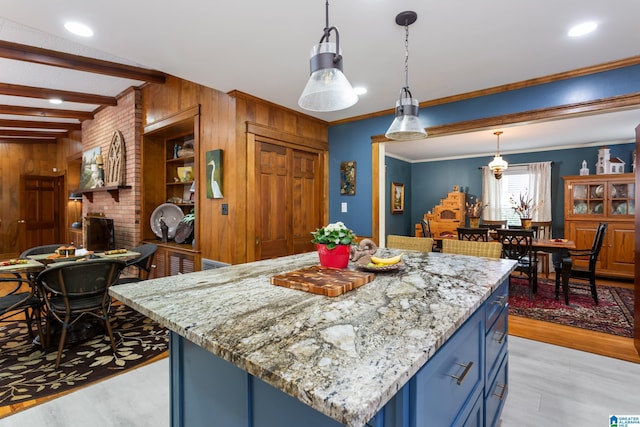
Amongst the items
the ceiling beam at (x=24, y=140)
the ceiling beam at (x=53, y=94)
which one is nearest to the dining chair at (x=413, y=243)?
the ceiling beam at (x=53, y=94)

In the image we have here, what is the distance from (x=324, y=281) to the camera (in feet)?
4.46

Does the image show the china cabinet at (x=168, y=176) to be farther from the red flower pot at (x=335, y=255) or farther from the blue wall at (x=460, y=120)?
the red flower pot at (x=335, y=255)

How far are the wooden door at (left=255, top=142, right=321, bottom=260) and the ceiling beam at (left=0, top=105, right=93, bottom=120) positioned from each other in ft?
13.8

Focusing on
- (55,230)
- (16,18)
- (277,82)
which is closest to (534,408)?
(277,82)

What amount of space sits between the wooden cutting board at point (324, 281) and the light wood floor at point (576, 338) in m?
1.89

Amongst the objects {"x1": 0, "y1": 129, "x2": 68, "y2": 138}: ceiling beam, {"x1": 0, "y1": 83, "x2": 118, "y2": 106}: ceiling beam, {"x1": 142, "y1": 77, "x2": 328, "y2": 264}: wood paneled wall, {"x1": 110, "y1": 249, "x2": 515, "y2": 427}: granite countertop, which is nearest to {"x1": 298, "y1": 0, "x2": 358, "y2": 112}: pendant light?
{"x1": 110, "y1": 249, "x2": 515, "y2": 427}: granite countertop

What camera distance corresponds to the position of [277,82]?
2.98 metres

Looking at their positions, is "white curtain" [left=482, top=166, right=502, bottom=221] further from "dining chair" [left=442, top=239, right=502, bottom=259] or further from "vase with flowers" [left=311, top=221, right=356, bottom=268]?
"vase with flowers" [left=311, top=221, right=356, bottom=268]

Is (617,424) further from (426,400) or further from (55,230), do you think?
(55,230)

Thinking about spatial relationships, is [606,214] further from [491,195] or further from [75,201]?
[75,201]

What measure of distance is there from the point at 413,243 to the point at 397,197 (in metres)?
4.83

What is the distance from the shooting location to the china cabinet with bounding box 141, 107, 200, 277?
403 centimetres

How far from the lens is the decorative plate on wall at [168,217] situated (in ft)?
14.8

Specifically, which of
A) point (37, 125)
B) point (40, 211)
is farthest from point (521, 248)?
point (40, 211)
